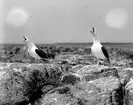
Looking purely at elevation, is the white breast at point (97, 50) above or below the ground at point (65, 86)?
above

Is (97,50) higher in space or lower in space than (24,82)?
higher

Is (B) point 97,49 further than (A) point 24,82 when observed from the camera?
Yes

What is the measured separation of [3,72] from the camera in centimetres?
929

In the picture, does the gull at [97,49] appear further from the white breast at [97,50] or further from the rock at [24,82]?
the rock at [24,82]

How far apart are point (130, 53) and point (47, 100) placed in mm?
44455

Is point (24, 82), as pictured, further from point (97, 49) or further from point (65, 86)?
point (97, 49)

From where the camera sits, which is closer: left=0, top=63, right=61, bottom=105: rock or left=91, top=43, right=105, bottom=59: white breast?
left=0, top=63, right=61, bottom=105: rock

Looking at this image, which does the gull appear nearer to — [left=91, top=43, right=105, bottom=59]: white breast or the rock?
[left=91, top=43, right=105, bottom=59]: white breast

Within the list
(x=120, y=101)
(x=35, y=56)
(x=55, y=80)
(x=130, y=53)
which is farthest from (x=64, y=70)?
(x=130, y=53)

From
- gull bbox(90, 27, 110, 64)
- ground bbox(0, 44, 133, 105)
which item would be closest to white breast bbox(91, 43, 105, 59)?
gull bbox(90, 27, 110, 64)

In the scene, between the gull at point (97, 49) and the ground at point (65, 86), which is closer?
the ground at point (65, 86)

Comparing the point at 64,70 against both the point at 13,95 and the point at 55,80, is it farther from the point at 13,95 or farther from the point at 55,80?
the point at 13,95

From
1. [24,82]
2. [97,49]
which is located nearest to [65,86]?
[24,82]

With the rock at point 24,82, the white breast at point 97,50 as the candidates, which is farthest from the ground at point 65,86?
the white breast at point 97,50
